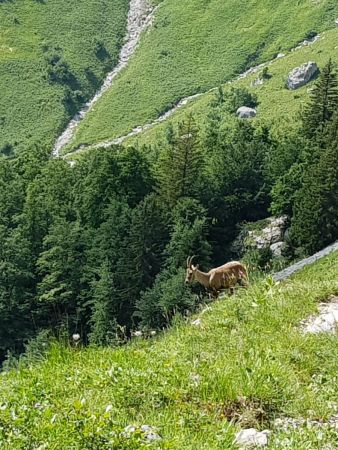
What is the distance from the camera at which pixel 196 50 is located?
17012cm

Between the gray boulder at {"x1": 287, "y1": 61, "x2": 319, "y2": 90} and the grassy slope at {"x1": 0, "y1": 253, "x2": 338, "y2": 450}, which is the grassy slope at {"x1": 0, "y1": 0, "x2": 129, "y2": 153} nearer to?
the gray boulder at {"x1": 287, "y1": 61, "x2": 319, "y2": 90}

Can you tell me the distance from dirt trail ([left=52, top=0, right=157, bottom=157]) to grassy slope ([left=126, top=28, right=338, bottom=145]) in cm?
1850

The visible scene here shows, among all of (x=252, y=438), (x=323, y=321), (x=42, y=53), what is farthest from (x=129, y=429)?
(x=42, y=53)

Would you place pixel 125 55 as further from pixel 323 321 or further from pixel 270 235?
pixel 323 321

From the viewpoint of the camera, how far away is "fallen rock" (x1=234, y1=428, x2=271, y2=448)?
589 centimetres

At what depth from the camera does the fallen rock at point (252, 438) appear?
5894 mm

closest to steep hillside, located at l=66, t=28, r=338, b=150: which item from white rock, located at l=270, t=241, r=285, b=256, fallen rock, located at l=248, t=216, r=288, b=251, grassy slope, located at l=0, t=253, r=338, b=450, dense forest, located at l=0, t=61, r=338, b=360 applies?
dense forest, located at l=0, t=61, r=338, b=360

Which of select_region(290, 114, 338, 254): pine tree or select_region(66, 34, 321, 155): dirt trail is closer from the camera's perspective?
select_region(290, 114, 338, 254): pine tree

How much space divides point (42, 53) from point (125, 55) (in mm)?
26349

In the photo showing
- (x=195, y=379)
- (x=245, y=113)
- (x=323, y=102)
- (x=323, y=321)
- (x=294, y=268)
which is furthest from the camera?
(x=245, y=113)

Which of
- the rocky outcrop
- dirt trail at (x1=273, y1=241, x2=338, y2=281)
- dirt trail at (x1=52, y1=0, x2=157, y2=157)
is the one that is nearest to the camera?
dirt trail at (x1=273, y1=241, x2=338, y2=281)

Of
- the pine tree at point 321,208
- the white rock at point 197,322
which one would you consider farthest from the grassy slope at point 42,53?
the white rock at point 197,322

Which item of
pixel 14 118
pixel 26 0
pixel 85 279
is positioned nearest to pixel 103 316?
pixel 85 279

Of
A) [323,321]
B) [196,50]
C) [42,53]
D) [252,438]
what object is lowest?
[196,50]
